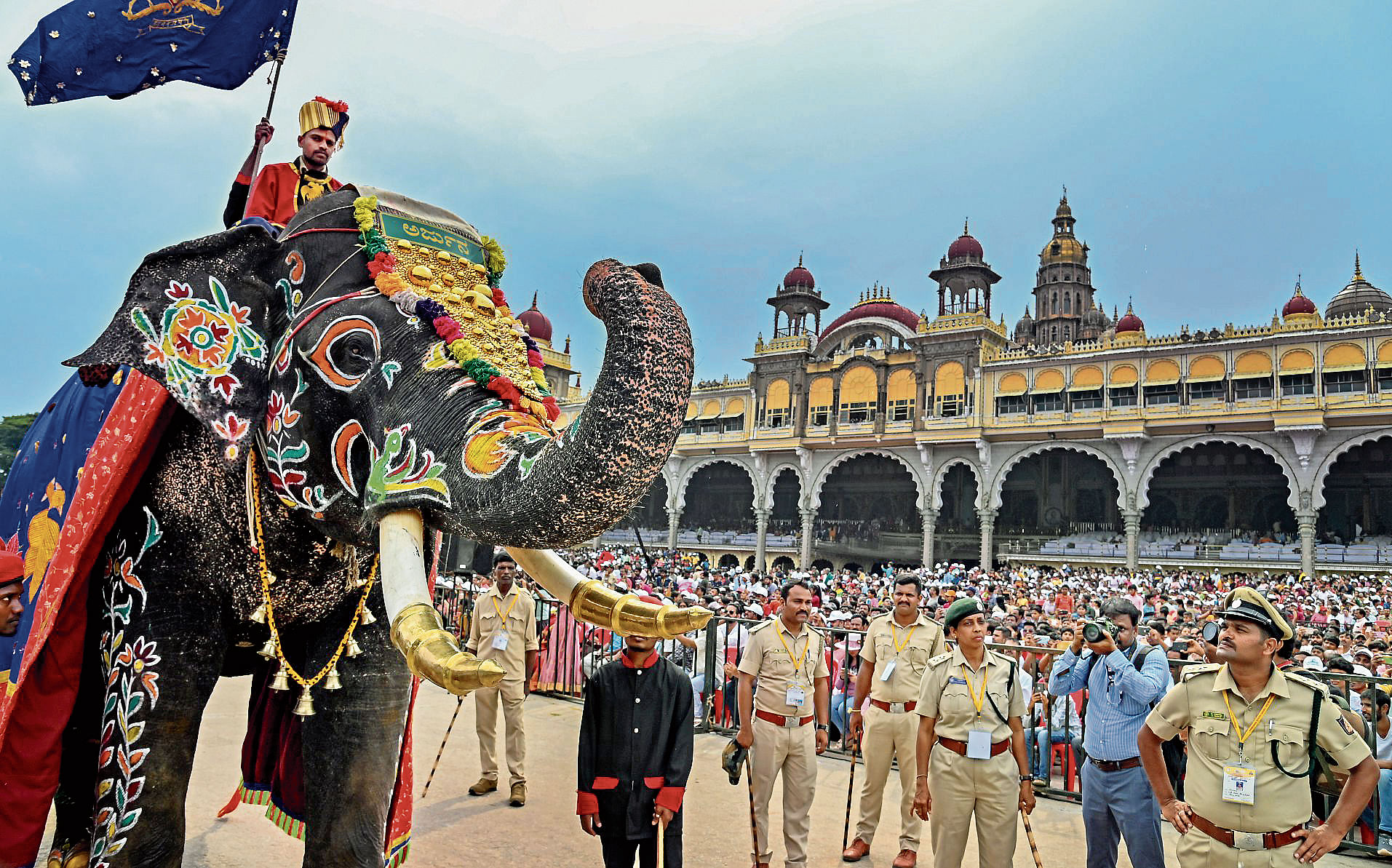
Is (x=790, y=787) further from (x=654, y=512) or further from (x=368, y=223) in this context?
(x=654, y=512)

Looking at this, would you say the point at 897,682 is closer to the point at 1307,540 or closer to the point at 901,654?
the point at 901,654

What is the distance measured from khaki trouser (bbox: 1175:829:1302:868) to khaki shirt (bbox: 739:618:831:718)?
199 centimetres

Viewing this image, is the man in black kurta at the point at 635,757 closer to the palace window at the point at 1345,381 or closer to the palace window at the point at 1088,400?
the palace window at the point at 1088,400

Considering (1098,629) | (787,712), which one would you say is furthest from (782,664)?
(1098,629)

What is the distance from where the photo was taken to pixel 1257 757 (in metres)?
3.09

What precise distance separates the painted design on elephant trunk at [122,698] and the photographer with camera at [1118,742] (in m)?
4.07

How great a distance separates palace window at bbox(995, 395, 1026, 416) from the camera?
26.6 m

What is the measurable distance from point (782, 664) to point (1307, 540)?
2144 centimetres

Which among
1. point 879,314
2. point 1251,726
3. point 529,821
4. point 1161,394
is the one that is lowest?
point 529,821

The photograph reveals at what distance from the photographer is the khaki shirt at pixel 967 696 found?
164 inches

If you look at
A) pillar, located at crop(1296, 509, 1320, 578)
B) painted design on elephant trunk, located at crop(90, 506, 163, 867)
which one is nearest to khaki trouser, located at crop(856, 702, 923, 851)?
painted design on elephant trunk, located at crop(90, 506, 163, 867)

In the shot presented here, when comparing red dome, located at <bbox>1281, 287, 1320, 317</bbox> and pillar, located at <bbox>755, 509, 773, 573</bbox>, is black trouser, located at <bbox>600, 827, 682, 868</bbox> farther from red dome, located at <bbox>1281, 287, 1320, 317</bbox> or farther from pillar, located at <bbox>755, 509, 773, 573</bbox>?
red dome, located at <bbox>1281, 287, 1320, 317</bbox>

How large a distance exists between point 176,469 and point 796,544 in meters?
28.7

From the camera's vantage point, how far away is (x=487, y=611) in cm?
616
